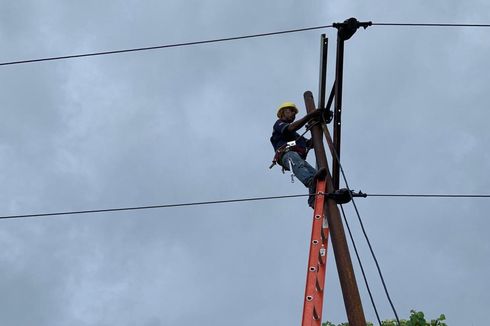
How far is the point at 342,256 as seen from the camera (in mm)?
6215

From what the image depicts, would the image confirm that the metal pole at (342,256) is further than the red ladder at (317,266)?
No

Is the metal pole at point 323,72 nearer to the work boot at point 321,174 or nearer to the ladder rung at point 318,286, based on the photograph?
the work boot at point 321,174

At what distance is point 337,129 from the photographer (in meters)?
7.53

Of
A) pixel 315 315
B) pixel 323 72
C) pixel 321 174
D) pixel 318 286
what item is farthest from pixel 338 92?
pixel 315 315

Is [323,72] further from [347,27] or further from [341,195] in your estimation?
[341,195]

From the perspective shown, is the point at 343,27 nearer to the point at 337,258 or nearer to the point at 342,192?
the point at 342,192

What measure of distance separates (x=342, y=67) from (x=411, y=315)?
1042 cm

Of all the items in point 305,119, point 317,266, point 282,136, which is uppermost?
point 282,136

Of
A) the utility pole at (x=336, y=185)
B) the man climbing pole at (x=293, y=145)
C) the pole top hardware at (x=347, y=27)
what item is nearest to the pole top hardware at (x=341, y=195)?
the utility pole at (x=336, y=185)

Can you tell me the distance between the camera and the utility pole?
591cm

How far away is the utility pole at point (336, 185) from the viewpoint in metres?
5.91

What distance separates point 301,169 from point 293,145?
470 mm

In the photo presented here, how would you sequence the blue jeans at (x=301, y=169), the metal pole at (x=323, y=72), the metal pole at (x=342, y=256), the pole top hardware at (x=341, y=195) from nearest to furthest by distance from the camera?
the metal pole at (x=342, y=256), the pole top hardware at (x=341, y=195), the blue jeans at (x=301, y=169), the metal pole at (x=323, y=72)

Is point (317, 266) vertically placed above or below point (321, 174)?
below
